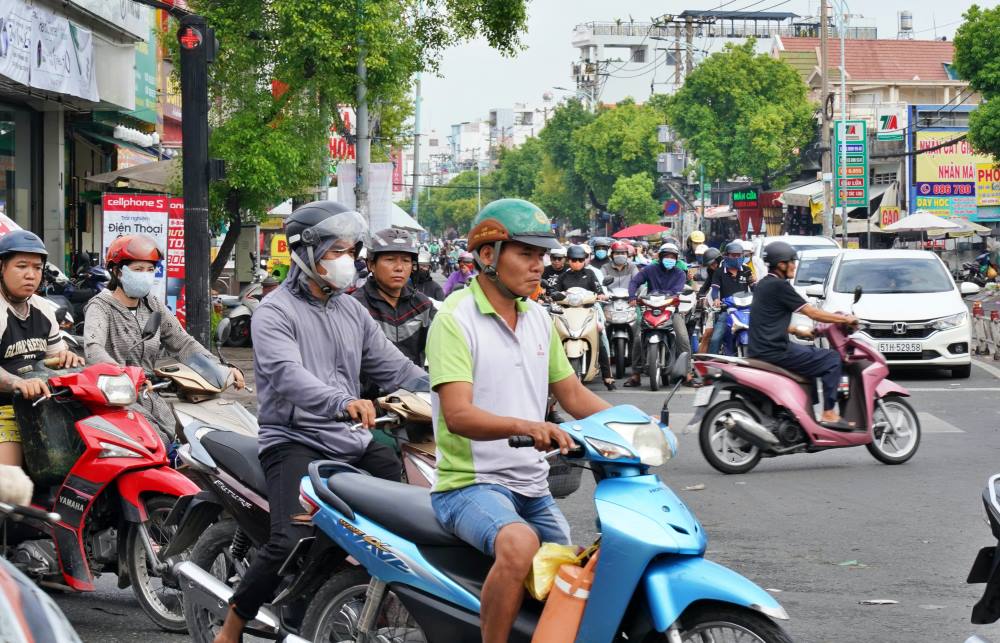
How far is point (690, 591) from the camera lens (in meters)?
3.95

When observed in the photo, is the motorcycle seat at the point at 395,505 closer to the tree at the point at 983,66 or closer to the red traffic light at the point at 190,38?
the red traffic light at the point at 190,38

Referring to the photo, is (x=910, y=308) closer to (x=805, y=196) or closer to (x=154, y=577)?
(x=154, y=577)

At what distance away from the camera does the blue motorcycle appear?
18.2 m

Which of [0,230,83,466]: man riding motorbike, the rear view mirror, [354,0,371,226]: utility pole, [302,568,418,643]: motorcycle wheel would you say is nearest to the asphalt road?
[0,230,83,466]: man riding motorbike

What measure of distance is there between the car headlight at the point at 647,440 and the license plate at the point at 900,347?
47.1ft

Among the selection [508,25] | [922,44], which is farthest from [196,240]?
[922,44]

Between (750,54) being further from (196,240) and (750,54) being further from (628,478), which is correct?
(628,478)

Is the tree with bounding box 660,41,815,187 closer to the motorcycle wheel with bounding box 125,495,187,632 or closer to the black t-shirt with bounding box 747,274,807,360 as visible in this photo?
the black t-shirt with bounding box 747,274,807,360

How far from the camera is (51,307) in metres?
7.41

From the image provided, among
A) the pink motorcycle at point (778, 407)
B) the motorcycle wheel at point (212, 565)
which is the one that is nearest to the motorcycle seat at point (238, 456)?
the motorcycle wheel at point (212, 565)

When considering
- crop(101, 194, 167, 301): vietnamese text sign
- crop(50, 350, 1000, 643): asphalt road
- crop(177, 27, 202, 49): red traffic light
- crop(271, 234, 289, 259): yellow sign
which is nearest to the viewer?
crop(50, 350, 1000, 643): asphalt road

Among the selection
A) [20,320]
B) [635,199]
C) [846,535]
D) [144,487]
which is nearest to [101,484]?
[144,487]

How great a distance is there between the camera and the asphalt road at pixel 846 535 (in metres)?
6.64

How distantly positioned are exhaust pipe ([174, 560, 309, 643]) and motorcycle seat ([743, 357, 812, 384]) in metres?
6.52
